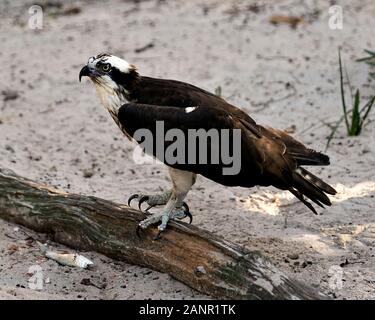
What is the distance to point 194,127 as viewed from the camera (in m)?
4.74

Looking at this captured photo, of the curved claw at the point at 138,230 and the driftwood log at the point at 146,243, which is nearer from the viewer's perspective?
the driftwood log at the point at 146,243

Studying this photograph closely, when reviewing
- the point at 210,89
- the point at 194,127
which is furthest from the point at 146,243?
the point at 210,89

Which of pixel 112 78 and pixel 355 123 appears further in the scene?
pixel 355 123

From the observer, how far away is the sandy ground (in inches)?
191

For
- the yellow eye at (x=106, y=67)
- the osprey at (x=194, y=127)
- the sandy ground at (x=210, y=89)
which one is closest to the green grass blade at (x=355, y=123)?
the sandy ground at (x=210, y=89)

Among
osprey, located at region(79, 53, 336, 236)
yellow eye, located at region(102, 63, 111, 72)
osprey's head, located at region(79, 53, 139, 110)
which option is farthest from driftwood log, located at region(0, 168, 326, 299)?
yellow eye, located at region(102, 63, 111, 72)

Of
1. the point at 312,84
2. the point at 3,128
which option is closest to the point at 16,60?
the point at 3,128

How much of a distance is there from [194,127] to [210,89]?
123 inches

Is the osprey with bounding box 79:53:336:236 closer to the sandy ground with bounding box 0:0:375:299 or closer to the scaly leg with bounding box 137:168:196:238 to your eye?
the scaly leg with bounding box 137:168:196:238

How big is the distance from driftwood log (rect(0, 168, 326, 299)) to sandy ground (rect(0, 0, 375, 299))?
0.29ft

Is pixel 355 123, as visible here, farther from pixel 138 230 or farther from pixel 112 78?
pixel 138 230

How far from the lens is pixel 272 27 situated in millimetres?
9125

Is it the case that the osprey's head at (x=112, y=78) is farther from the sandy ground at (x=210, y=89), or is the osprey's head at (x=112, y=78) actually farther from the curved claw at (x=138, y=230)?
the sandy ground at (x=210, y=89)

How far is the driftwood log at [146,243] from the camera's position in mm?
4199
